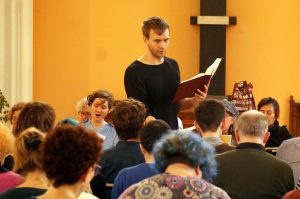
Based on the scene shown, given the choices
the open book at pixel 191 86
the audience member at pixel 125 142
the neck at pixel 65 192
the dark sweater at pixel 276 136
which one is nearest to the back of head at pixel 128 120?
the audience member at pixel 125 142

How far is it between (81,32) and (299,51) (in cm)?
289

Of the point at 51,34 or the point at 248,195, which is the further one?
the point at 51,34

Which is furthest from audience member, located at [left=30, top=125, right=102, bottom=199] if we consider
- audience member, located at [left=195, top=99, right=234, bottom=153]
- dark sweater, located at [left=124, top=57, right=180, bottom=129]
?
dark sweater, located at [left=124, top=57, right=180, bottom=129]

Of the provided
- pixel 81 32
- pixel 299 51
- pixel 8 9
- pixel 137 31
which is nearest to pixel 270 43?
pixel 299 51

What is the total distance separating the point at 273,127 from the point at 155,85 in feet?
5.14

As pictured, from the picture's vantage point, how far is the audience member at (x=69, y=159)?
2434mm

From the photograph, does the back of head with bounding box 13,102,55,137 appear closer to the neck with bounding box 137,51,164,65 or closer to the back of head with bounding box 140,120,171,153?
the back of head with bounding box 140,120,171,153

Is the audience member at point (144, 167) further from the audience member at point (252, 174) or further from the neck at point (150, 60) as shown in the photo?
the neck at point (150, 60)

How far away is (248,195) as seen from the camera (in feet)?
11.6

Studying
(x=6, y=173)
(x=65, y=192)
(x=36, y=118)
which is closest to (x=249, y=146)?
(x=36, y=118)

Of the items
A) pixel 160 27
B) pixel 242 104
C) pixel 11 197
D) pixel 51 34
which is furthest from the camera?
pixel 51 34

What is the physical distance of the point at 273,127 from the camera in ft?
19.6

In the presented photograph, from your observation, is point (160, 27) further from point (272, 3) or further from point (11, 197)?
point (272, 3)

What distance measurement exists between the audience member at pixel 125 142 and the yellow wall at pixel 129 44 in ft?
15.3
